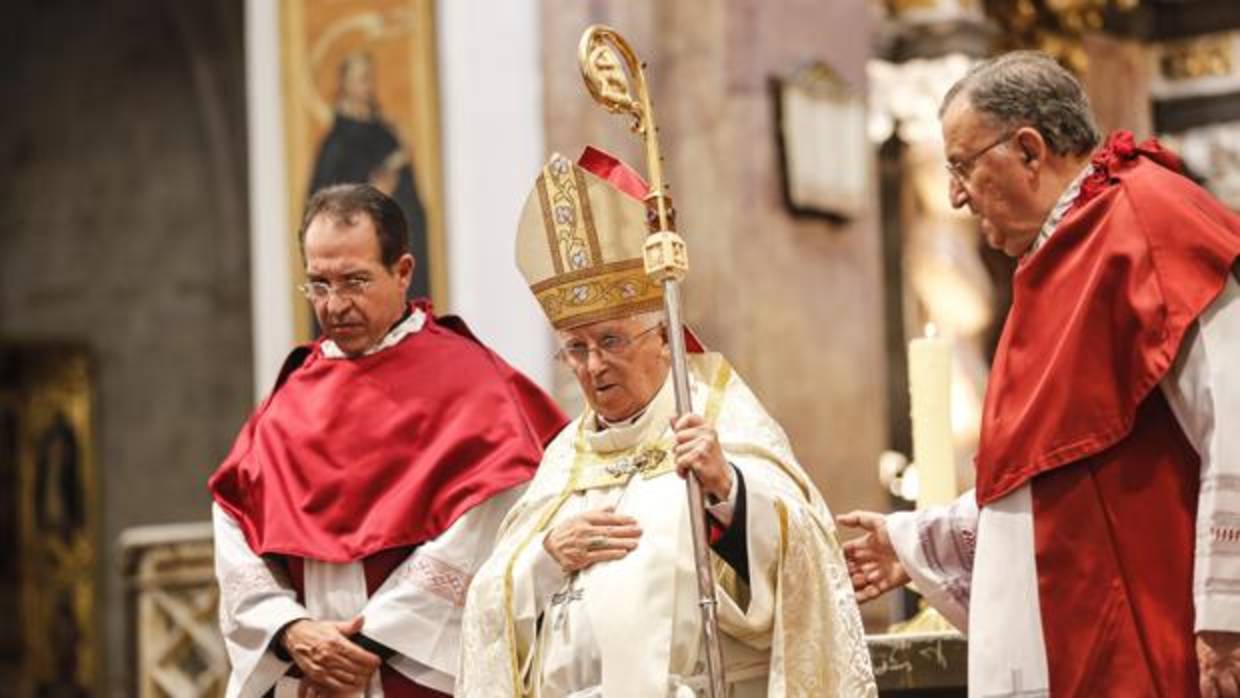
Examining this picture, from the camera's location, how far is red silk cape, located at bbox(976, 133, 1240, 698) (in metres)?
3.92

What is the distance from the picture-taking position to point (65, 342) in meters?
13.2

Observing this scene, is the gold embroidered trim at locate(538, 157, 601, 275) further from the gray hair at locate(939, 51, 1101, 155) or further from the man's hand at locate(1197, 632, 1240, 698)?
the man's hand at locate(1197, 632, 1240, 698)

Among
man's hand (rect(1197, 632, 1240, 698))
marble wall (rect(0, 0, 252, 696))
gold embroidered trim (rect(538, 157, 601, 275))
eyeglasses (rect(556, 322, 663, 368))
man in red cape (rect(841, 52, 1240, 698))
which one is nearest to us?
man's hand (rect(1197, 632, 1240, 698))

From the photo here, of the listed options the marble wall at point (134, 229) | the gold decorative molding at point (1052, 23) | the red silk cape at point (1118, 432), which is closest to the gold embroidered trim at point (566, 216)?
the red silk cape at point (1118, 432)

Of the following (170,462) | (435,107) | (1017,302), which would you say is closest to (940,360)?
(1017,302)

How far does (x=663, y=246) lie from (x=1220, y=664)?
3.82 feet

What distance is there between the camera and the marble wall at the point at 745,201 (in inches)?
344

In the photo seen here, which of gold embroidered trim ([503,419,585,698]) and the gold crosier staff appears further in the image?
gold embroidered trim ([503,419,585,698])

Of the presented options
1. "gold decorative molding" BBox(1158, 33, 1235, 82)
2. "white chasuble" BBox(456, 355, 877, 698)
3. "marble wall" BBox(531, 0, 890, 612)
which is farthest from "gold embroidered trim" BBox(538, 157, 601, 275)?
"gold decorative molding" BBox(1158, 33, 1235, 82)

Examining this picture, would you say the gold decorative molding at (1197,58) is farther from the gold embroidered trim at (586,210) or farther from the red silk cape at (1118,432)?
the red silk cape at (1118,432)

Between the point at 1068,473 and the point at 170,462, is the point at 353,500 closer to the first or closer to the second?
the point at 1068,473

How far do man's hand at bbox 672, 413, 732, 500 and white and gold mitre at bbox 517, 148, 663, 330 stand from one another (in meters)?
Result: 0.38

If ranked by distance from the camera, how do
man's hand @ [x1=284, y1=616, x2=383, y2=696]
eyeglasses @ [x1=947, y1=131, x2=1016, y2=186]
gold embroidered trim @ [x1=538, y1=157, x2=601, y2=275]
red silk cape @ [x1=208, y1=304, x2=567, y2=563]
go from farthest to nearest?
red silk cape @ [x1=208, y1=304, x2=567, y2=563] → man's hand @ [x1=284, y1=616, x2=383, y2=696] → gold embroidered trim @ [x1=538, y1=157, x2=601, y2=275] → eyeglasses @ [x1=947, y1=131, x2=1016, y2=186]

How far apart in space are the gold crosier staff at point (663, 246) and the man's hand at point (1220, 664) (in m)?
0.78
